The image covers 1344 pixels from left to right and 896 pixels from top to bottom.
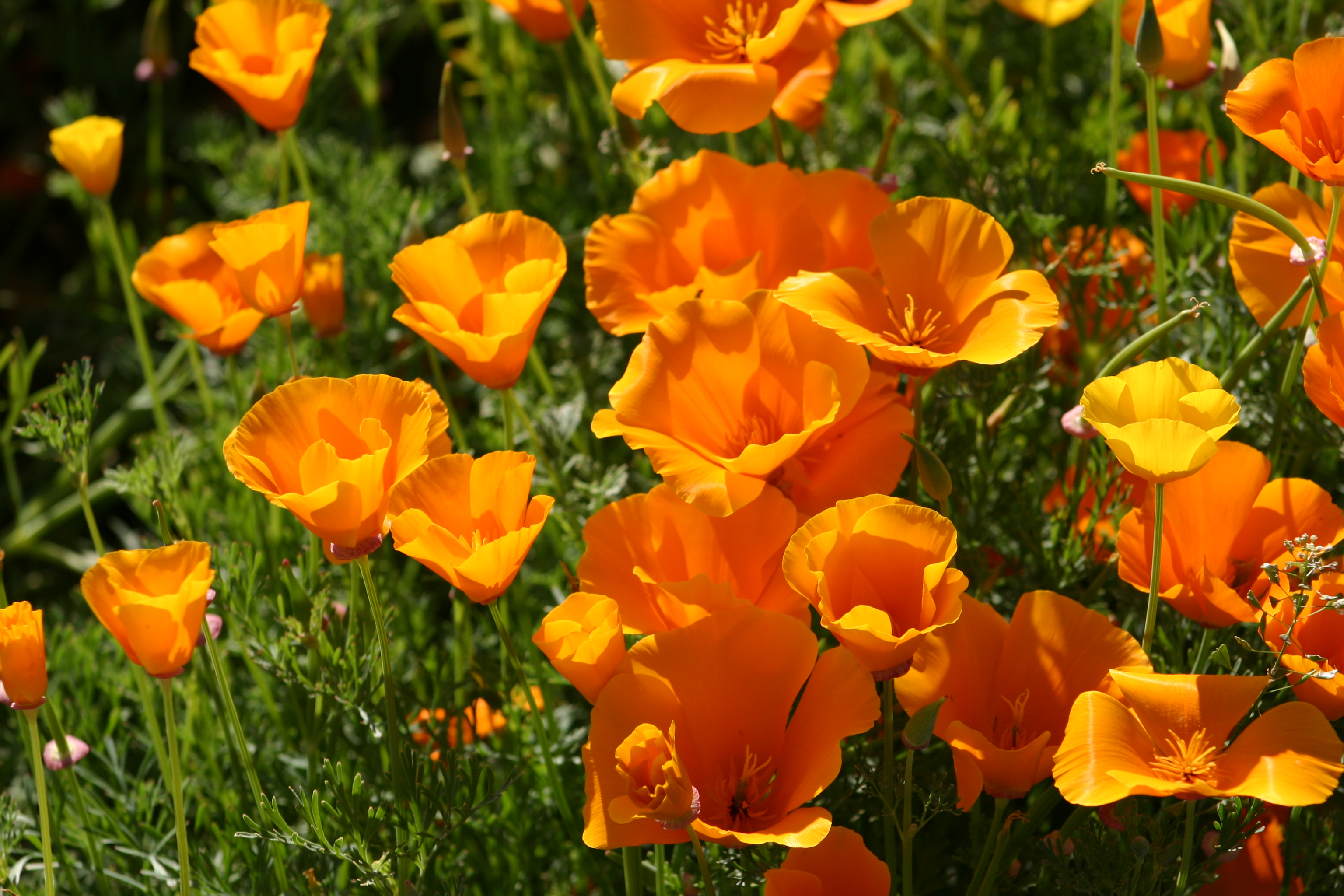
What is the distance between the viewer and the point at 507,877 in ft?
2.63

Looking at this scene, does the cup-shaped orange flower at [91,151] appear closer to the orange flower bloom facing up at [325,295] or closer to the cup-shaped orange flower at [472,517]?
the orange flower bloom facing up at [325,295]

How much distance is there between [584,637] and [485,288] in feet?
0.90

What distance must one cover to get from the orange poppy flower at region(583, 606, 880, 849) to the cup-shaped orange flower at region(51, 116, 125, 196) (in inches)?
23.7

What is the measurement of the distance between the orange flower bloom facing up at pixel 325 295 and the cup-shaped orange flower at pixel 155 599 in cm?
38

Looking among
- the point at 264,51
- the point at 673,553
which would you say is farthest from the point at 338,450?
the point at 264,51

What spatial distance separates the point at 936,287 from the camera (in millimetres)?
721

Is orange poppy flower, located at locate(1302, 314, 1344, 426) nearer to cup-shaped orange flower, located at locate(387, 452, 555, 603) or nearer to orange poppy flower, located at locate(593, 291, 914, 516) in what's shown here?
orange poppy flower, located at locate(593, 291, 914, 516)

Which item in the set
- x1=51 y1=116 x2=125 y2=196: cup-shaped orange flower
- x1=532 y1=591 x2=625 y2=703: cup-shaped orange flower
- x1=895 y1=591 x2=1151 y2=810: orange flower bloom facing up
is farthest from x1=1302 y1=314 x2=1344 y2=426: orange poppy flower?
x1=51 y1=116 x2=125 y2=196: cup-shaped orange flower

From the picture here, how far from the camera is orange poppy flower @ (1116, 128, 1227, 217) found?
0.97 m

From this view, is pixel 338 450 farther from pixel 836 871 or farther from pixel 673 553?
pixel 836 871

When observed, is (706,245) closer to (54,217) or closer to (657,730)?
(657,730)

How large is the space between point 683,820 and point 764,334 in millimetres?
285

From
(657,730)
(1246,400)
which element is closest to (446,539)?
(657,730)

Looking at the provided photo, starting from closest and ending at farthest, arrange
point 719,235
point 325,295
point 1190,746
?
point 1190,746 < point 719,235 < point 325,295
